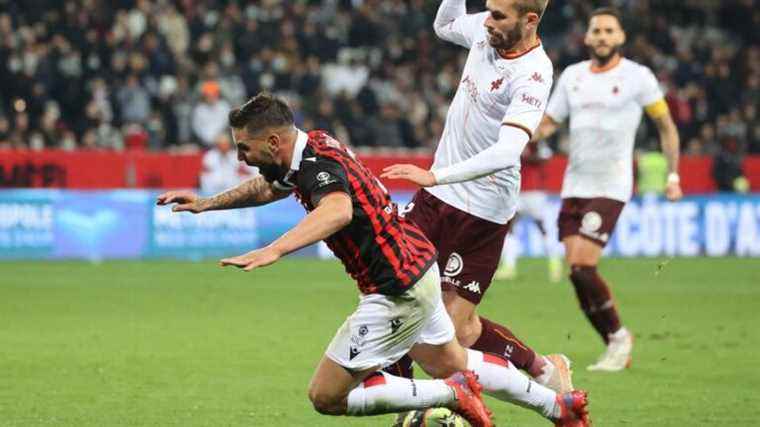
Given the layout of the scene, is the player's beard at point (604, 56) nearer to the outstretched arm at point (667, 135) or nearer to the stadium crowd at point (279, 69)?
the outstretched arm at point (667, 135)

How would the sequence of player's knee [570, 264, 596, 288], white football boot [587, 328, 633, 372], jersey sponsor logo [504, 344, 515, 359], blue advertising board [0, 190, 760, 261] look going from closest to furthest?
jersey sponsor logo [504, 344, 515, 359], white football boot [587, 328, 633, 372], player's knee [570, 264, 596, 288], blue advertising board [0, 190, 760, 261]

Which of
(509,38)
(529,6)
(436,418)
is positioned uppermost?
(529,6)

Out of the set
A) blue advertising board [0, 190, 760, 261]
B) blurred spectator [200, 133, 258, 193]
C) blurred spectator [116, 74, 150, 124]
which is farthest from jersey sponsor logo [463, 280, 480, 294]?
blurred spectator [116, 74, 150, 124]

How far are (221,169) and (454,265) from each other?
1459 centimetres

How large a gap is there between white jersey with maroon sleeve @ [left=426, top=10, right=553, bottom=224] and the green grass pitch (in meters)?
1.31

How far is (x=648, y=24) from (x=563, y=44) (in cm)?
253

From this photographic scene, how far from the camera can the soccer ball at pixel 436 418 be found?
7.23 m

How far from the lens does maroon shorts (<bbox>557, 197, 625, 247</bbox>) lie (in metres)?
10.7

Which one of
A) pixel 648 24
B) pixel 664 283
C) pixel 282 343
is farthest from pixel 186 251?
pixel 648 24

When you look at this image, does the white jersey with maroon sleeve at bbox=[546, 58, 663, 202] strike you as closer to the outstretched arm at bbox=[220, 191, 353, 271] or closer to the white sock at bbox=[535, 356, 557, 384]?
the white sock at bbox=[535, 356, 557, 384]

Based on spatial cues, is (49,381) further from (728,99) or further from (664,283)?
(728,99)

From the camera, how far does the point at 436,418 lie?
23.7 ft

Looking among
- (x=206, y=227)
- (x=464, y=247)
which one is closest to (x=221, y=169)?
(x=206, y=227)

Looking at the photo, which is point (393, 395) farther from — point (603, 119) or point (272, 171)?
point (603, 119)
